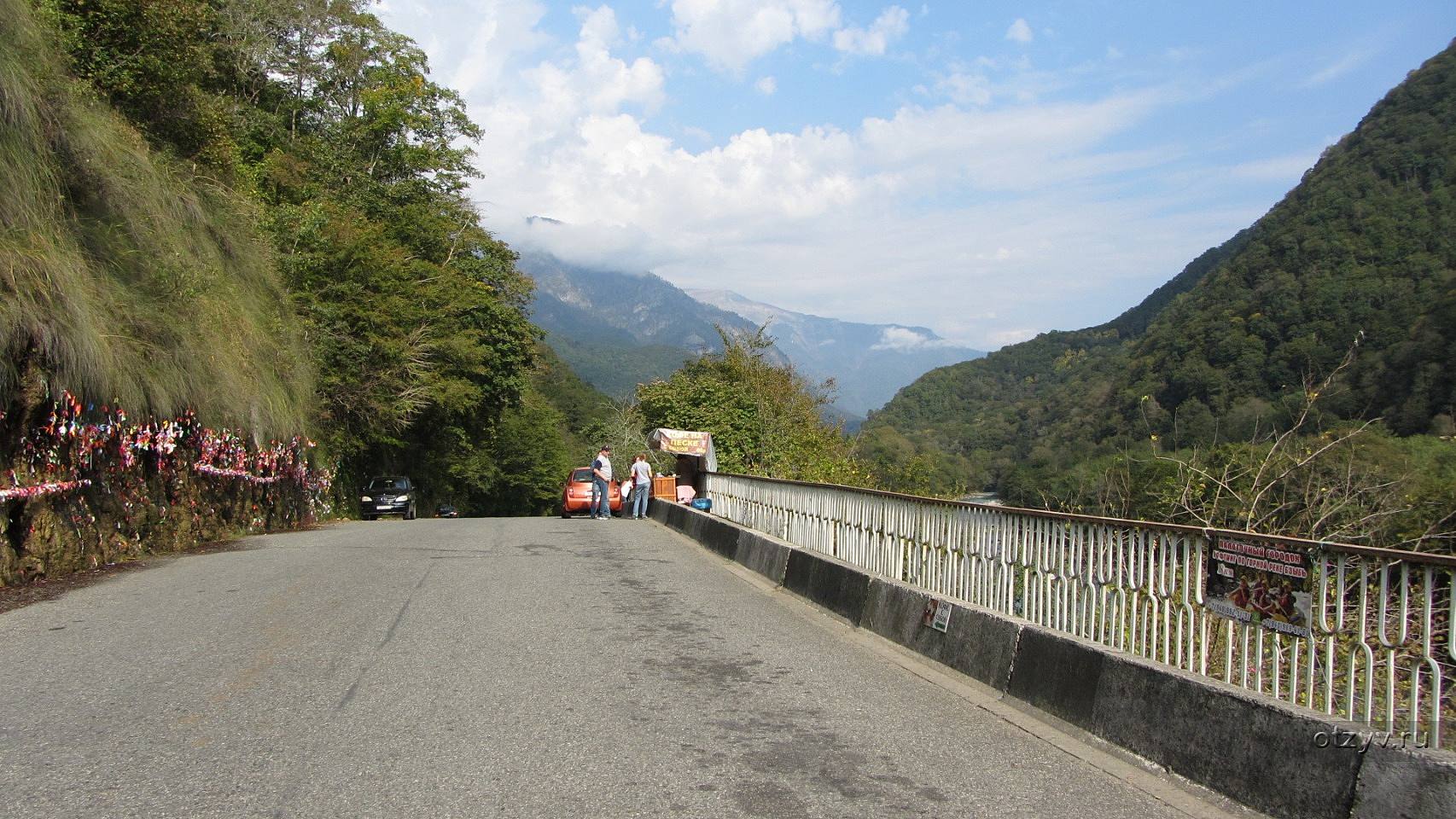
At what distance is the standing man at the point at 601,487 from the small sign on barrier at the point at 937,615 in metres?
19.0

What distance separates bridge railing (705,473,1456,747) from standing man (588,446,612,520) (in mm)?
17932

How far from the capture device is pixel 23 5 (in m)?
15.6

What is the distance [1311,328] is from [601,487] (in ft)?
116

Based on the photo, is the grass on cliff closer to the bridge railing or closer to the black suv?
the bridge railing

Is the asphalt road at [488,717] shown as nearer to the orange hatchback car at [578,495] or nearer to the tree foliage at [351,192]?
the tree foliage at [351,192]

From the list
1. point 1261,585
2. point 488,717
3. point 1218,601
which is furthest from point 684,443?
point 1261,585

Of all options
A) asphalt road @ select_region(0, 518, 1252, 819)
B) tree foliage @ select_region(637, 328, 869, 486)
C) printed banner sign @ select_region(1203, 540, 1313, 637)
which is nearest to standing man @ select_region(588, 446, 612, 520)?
tree foliage @ select_region(637, 328, 869, 486)

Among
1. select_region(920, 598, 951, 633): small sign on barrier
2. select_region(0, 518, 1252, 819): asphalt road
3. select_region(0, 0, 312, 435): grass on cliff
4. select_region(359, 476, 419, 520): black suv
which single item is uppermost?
select_region(0, 0, 312, 435): grass on cliff

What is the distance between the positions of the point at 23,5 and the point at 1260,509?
17629 millimetres

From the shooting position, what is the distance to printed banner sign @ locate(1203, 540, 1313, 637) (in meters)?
4.71

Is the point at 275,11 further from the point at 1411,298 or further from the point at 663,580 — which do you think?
the point at 1411,298

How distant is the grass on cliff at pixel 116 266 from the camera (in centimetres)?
1294

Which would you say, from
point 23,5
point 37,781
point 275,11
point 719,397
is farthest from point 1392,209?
point 37,781

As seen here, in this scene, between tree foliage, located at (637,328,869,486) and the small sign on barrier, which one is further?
tree foliage, located at (637,328,869,486)
